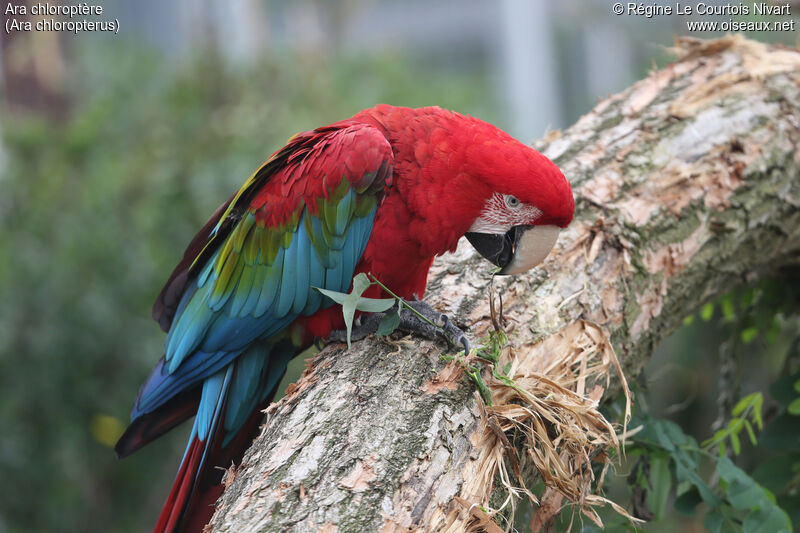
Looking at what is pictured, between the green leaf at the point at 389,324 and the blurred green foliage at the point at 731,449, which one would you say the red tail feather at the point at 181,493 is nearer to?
the green leaf at the point at 389,324

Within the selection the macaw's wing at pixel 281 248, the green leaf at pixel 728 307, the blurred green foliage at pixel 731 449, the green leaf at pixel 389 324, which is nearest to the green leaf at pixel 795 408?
the blurred green foliage at pixel 731 449

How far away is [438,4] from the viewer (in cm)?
786

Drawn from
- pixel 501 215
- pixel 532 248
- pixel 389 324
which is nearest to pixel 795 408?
pixel 532 248

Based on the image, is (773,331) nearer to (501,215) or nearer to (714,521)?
(714,521)

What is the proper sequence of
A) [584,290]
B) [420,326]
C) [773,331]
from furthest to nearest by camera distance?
[773,331], [584,290], [420,326]

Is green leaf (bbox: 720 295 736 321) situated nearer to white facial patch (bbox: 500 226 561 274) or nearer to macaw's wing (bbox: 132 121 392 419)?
white facial patch (bbox: 500 226 561 274)

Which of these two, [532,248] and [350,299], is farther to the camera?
[532,248]

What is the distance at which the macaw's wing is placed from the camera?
5.49 feet

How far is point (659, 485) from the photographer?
1657mm

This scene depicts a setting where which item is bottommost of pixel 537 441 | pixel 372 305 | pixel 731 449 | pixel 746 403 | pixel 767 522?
pixel 731 449

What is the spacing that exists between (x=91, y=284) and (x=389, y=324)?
2.16 meters

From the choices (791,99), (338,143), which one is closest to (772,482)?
(791,99)

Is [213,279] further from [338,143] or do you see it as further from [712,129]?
[712,129]

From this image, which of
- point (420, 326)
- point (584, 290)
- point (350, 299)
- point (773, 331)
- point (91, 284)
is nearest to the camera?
point (350, 299)
